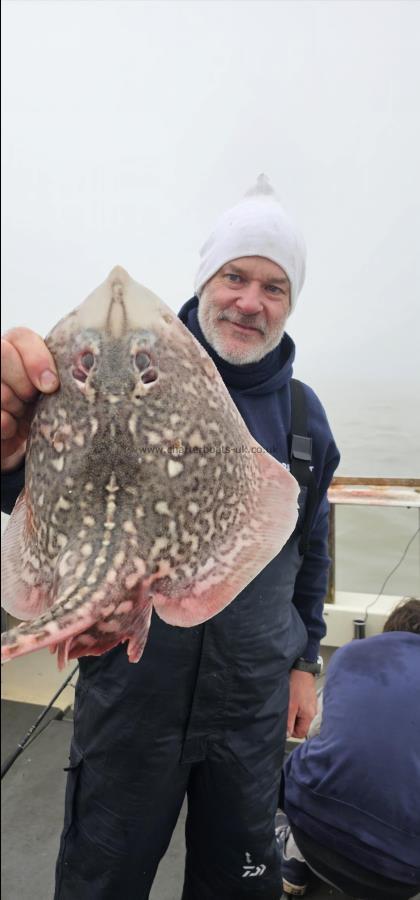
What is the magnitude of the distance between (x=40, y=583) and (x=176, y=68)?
1528 millimetres

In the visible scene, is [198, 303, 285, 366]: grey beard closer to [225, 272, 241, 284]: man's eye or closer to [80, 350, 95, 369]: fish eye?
[225, 272, 241, 284]: man's eye

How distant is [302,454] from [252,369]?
361 millimetres

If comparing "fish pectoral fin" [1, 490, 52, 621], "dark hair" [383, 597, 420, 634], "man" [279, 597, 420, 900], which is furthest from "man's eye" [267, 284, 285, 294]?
"dark hair" [383, 597, 420, 634]

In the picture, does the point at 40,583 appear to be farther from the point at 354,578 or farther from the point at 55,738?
the point at 354,578

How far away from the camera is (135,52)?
5.13 feet

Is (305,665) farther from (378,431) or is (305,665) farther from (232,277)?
(232,277)

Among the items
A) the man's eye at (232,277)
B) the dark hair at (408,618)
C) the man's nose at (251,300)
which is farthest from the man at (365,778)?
the man's eye at (232,277)

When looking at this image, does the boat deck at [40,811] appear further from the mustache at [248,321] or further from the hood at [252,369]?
the mustache at [248,321]

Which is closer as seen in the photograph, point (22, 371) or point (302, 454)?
point (22, 371)

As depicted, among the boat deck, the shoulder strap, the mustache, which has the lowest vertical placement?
the boat deck

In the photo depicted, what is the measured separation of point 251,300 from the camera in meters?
1.85

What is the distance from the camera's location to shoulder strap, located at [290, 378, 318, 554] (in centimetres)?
193

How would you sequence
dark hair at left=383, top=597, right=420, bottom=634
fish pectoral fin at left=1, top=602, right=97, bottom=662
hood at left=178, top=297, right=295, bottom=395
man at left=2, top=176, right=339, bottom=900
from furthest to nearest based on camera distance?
1. dark hair at left=383, top=597, right=420, bottom=634
2. hood at left=178, top=297, right=295, bottom=395
3. man at left=2, top=176, right=339, bottom=900
4. fish pectoral fin at left=1, top=602, right=97, bottom=662

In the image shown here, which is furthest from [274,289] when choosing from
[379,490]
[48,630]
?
[48,630]
